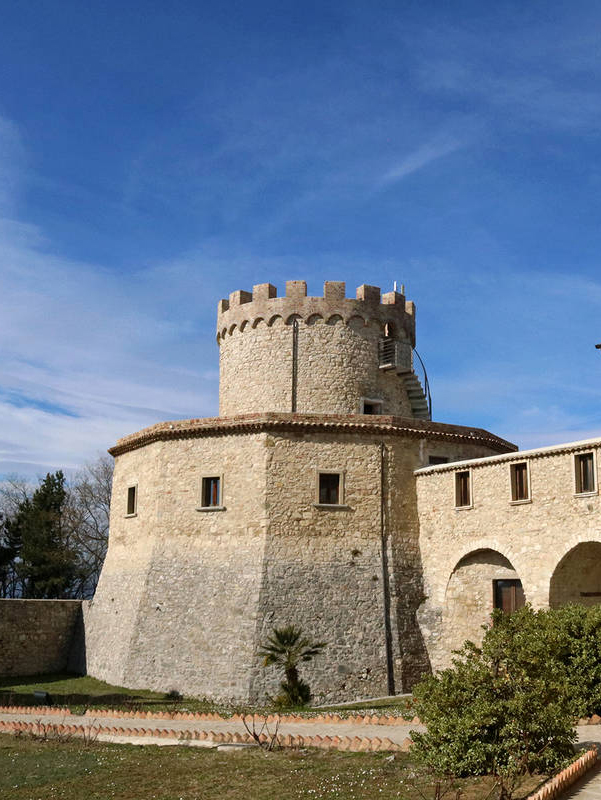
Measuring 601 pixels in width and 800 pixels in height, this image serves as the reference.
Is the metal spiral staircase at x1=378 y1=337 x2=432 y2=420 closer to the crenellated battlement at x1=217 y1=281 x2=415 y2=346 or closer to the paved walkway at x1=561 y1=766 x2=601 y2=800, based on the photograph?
the crenellated battlement at x1=217 y1=281 x2=415 y2=346

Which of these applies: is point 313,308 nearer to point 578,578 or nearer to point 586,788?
point 578,578

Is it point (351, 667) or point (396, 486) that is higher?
point (396, 486)

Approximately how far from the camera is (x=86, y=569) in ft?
173

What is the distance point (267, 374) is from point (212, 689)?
11.5 metres

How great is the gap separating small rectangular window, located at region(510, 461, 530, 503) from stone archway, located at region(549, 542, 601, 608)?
2.17 metres

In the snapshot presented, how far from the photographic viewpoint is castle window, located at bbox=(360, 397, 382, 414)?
97.4 feet

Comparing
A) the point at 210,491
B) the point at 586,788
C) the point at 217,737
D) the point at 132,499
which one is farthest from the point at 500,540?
the point at 132,499

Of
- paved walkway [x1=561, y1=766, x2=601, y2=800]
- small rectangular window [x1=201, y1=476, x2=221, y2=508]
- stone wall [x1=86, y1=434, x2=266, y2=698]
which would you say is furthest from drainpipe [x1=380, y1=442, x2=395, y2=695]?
paved walkway [x1=561, y1=766, x2=601, y2=800]

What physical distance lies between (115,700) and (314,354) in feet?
45.1

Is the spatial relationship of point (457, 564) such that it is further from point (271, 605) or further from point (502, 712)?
Result: point (502, 712)

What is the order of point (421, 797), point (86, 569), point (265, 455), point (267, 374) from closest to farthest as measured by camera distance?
point (421, 797), point (265, 455), point (267, 374), point (86, 569)

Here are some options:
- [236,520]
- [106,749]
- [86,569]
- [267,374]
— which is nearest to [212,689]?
[236,520]

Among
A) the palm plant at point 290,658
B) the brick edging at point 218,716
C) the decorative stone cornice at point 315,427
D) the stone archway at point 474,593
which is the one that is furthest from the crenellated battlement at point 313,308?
the brick edging at point 218,716

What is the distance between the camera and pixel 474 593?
24.6 m
